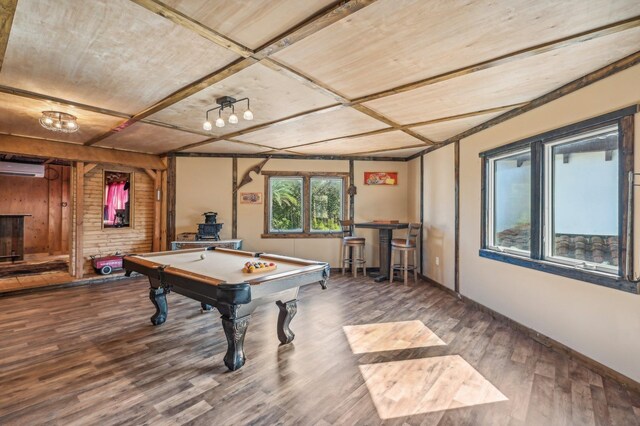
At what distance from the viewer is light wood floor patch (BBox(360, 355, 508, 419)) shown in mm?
2141

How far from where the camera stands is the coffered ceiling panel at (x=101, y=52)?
1.88 metres

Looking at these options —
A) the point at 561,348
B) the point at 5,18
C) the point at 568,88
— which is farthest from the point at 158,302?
the point at 568,88

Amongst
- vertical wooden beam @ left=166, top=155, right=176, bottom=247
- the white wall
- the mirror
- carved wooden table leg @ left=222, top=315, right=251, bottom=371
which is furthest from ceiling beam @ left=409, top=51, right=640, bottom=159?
the mirror

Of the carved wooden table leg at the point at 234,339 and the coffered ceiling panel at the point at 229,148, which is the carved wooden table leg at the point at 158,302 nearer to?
the carved wooden table leg at the point at 234,339

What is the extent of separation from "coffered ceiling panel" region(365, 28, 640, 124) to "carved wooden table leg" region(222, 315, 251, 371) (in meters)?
2.52

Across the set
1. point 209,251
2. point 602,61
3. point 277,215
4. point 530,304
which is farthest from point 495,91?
point 277,215

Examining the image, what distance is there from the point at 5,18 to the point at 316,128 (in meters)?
3.08

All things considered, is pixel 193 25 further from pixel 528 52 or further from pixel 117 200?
pixel 117 200

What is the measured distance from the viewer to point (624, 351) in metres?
2.42

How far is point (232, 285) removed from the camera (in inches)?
89.7

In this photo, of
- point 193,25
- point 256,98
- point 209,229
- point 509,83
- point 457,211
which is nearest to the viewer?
point 193,25

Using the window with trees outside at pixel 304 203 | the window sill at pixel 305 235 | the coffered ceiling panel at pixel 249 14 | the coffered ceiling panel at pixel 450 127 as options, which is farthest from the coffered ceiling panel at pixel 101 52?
the window sill at pixel 305 235

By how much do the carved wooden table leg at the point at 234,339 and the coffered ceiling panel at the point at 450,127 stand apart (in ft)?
11.0

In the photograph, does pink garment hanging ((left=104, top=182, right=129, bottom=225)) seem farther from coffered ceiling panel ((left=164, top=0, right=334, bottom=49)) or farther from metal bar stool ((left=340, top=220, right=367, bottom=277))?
coffered ceiling panel ((left=164, top=0, right=334, bottom=49))
